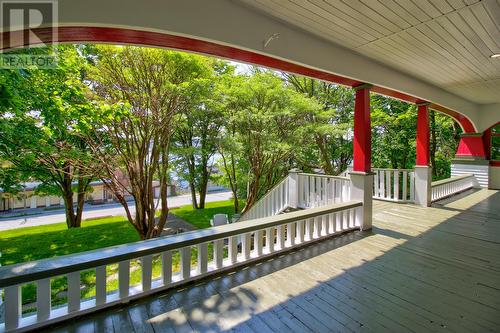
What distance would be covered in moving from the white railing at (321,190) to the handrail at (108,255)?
2768 millimetres

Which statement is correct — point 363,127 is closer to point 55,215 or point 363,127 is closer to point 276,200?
point 276,200

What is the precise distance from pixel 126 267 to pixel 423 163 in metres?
6.48

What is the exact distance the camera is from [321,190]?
551 centimetres

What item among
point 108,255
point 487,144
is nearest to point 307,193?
point 108,255

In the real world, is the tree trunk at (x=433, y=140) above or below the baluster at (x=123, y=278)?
above

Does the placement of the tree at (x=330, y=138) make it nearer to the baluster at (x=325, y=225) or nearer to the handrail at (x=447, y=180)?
the handrail at (x=447, y=180)

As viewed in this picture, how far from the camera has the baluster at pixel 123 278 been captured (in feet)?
6.55

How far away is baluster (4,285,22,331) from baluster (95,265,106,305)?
450 mm

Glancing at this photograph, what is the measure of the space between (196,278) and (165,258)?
1.30 ft

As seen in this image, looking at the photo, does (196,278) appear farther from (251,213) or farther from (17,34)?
(251,213)

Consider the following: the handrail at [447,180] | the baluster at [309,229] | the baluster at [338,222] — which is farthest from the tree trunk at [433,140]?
the baluster at [309,229]

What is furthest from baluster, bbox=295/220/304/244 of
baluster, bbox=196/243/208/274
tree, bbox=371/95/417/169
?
tree, bbox=371/95/417/169

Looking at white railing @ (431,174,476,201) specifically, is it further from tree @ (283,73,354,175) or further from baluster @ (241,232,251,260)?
baluster @ (241,232,251,260)

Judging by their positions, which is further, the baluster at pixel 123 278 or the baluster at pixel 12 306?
the baluster at pixel 123 278
